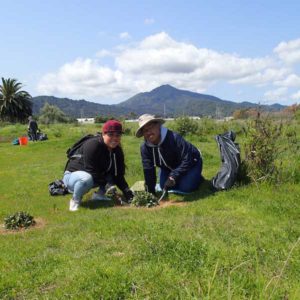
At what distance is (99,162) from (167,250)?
351 cm

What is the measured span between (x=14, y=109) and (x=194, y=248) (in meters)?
71.7

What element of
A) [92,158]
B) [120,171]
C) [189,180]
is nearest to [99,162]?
[92,158]

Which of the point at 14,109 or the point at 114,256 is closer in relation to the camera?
the point at 114,256

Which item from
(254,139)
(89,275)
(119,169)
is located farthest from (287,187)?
(89,275)

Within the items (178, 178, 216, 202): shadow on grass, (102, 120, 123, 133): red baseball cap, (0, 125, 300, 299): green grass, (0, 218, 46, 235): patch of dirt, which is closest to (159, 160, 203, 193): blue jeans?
(178, 178, 216, 202): shadow on grass

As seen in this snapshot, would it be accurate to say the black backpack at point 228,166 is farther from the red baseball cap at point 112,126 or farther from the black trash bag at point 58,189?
the black trash bag at point 58,189

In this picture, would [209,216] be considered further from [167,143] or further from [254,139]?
[254,139]

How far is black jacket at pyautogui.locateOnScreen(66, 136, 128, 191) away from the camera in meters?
7.59

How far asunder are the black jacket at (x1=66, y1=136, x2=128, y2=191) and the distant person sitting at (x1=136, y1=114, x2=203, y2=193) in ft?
1.53

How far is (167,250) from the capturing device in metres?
4.50

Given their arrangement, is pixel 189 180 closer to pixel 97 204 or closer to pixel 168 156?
pixel 168 156

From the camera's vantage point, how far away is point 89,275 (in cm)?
397

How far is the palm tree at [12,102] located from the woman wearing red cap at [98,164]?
66.8 metres

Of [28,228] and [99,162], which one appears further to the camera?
[99,162]
